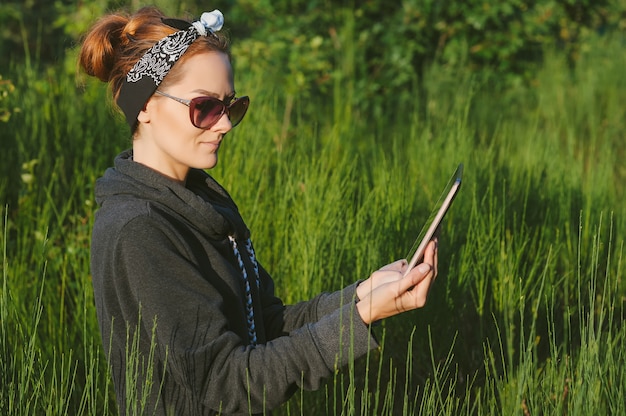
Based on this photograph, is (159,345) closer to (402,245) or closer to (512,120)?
(402,245)

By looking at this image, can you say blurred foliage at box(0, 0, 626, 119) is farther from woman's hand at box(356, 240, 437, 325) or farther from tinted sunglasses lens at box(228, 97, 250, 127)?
woman's hand at box(356, 240, 437, 325)

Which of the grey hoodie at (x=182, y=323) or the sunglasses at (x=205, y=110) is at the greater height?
the sunglasses at (x=205, y=110)

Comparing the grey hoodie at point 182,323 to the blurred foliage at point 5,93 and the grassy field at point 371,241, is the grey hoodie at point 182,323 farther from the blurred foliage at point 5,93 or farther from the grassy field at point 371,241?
the blurred foliage at point 5,93

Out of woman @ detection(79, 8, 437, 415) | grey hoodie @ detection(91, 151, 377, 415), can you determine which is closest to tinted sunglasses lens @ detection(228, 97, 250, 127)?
woman @ detection(79, 8, 437, 415)

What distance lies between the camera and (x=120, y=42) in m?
2.04

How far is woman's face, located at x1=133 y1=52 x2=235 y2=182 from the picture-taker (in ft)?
6.24

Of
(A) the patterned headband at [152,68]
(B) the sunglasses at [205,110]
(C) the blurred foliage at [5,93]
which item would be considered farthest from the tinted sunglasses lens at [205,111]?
(C) the blurred foliage at [5,93]

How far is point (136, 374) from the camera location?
1.66 m

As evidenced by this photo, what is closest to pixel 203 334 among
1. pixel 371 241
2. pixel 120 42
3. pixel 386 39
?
pixel 120 42

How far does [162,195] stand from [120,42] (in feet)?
1.37

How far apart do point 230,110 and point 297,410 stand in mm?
1006

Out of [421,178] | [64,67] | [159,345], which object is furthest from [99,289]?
[64,67]

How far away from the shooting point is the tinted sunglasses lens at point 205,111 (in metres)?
1.87

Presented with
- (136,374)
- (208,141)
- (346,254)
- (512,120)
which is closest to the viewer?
(136,374)
